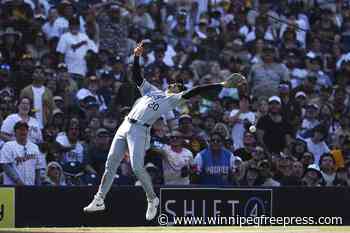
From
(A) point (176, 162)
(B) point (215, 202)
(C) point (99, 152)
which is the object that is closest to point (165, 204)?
(A) point (176, 162)

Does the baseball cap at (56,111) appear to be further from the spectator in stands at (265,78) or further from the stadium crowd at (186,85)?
the spectator in stands at (265,78)

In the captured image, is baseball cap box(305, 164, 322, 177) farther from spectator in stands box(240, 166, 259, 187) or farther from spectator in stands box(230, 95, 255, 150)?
spectator in stands box(230, 95, 255, 150)

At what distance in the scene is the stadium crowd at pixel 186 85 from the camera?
16.9 m

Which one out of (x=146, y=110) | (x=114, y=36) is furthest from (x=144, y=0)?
(x=146, y=110)

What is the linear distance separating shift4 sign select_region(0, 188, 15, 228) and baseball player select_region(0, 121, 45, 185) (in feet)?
1.38

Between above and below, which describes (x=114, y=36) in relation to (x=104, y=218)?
above

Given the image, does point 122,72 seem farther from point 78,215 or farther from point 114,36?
point 78,215

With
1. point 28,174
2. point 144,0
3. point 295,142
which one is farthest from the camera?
point 144,0

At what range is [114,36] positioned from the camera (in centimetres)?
2027

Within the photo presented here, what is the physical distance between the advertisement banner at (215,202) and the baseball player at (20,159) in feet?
6.81

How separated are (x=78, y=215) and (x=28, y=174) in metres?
1.00

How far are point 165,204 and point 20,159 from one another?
2.46 meters

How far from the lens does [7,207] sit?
51.2ft

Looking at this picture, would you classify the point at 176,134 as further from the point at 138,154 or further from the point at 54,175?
the point at 138,154
